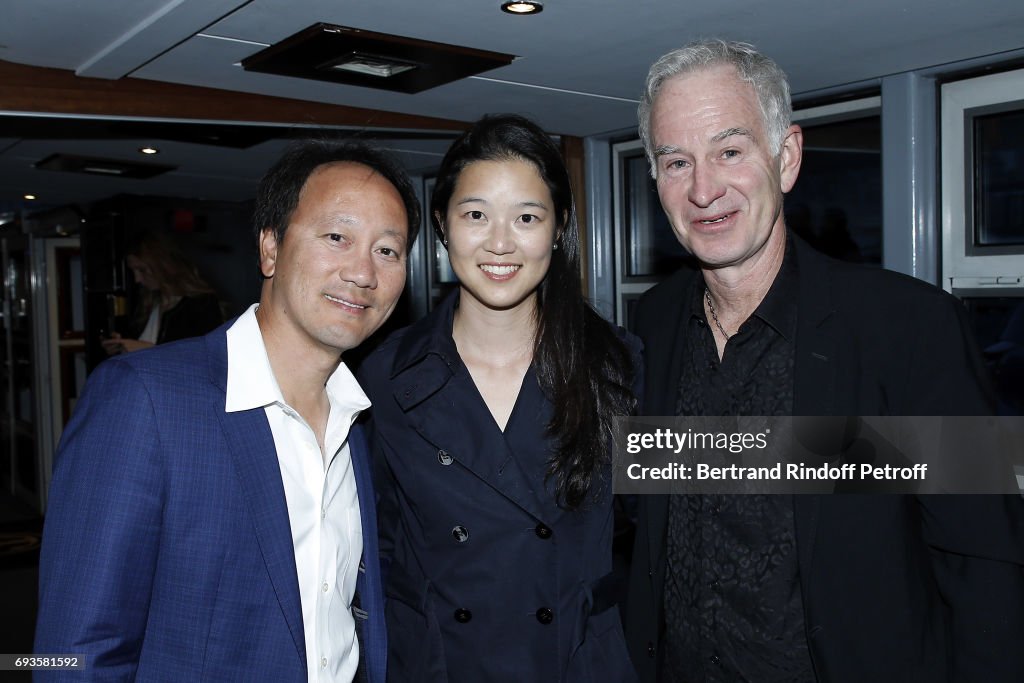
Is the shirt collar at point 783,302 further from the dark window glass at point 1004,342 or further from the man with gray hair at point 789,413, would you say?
the dark window glass at point 1004,342

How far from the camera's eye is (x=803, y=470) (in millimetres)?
1688

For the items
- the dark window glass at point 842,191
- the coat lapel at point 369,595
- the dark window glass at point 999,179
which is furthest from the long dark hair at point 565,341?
the dark window glass at point 999,179

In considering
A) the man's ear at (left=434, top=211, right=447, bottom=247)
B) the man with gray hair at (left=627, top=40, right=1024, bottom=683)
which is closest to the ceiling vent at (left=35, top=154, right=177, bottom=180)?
the man's ear at (left=434, top=211, right=447, bottom=247)

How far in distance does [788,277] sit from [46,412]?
265 inches

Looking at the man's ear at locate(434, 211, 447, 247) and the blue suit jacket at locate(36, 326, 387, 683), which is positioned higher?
the man's ear at locate(434, 211, 447, 247)

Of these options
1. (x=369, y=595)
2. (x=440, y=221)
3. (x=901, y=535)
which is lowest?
(x=369, y=595)

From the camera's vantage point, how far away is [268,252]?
175 centimetres

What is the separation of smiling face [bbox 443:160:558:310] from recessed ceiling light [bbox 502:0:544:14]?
2.09ft

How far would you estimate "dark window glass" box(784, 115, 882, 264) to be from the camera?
3511 mm

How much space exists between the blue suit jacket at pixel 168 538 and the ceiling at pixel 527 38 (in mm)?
1300

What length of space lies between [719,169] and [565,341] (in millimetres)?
534

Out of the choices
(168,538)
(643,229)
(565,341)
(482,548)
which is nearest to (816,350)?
(565,341)

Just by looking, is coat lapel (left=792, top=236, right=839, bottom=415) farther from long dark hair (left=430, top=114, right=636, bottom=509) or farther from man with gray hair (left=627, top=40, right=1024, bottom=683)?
long dark hair (left=430, top=114, right=636, bottom=509)

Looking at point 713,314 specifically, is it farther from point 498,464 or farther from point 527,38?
A: point 527,38
